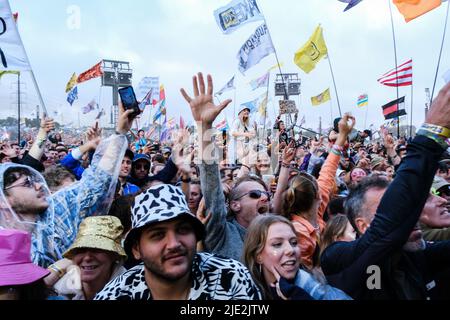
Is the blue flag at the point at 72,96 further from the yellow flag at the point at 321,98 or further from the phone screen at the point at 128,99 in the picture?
the phone screen at the point at 128,99

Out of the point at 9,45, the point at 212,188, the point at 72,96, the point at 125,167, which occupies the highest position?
the point at 72,96

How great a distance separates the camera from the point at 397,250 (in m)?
1.65

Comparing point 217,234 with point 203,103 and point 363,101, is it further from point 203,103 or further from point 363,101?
point 363,101

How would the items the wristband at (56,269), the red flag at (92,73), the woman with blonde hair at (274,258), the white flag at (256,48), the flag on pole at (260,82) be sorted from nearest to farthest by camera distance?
the woman with blonde hair at (274,258)
the wristband at (56,269)
the white flag at (256,48)
the red flag at (92,73)
the flag on pole at (260,82)

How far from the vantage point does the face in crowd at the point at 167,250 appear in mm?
1849

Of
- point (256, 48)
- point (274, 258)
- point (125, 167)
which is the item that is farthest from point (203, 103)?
point (256, 48)

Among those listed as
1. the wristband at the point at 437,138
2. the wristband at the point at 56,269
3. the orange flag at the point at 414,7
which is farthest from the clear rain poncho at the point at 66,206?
the orange flag at the point at 414,7

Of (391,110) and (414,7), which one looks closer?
(414,7)

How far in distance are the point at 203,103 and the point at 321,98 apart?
15333mm

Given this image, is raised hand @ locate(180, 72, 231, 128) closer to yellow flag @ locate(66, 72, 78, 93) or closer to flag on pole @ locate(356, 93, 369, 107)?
yellow flag @ locate(66, 72, 78, 93)

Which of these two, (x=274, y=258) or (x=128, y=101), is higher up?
(x=128, y=101)

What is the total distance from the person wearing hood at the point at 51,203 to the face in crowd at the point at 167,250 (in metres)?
0.90

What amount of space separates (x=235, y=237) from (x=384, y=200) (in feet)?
5.28
